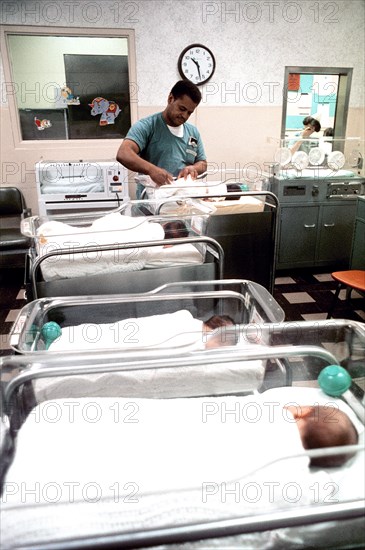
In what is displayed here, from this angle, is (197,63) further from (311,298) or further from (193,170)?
(311,298)

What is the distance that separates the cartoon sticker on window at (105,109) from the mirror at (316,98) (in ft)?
5.43


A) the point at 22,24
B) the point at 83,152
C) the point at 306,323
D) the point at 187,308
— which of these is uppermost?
the point at 22,24

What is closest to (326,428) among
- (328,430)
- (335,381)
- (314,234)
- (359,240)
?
(328,430)

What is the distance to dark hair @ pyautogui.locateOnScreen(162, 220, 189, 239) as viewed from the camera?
2230 millimetres

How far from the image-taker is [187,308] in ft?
5.68

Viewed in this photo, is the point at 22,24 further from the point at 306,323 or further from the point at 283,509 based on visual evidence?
the point at 283,509

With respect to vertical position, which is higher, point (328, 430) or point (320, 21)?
point (320, 21)

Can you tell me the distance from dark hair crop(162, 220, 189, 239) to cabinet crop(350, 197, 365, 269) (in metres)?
1.42

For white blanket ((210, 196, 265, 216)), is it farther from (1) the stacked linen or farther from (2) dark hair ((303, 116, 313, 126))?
(2) dark hair ((303, 116, 313, 126))

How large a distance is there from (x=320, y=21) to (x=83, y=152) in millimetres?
2545

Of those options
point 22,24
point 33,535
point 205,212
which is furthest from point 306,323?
point 22,24

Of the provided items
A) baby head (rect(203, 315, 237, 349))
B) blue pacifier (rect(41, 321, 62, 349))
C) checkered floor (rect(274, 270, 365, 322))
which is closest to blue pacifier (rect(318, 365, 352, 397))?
baby head (rect(203, 315, 237, 349))

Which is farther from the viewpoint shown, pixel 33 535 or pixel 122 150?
pixel 122 150

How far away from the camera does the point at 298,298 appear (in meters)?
3.35
